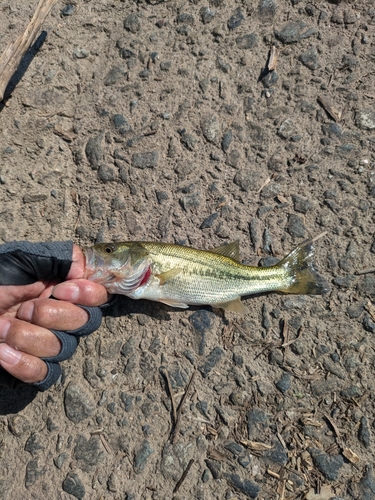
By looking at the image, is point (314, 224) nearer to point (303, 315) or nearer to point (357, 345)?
point (303, 315)

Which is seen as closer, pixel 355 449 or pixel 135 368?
pixel 355 449

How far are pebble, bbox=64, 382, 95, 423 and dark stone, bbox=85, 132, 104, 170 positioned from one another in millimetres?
2465

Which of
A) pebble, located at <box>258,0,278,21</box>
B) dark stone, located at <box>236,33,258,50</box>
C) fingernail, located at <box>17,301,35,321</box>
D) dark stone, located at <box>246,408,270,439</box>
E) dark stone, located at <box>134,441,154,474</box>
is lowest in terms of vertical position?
dark stone, located at <box>134,441,154,474</box>

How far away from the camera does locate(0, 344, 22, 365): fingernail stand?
385cm

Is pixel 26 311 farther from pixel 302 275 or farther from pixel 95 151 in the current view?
pixel 302 275

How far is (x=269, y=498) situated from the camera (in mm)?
4043

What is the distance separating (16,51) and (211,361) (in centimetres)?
405

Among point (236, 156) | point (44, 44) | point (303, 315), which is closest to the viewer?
point (303, 315)

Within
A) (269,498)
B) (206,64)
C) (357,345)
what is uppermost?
(206,64)

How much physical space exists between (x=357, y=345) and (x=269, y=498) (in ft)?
5.45

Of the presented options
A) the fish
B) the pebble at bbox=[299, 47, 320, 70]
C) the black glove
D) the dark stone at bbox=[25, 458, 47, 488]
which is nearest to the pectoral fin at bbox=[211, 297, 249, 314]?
the fish

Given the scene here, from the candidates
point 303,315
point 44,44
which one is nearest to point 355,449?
point 303,315

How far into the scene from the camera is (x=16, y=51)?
4.91m

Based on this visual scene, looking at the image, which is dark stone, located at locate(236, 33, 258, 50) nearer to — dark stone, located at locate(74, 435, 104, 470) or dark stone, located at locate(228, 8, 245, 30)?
dark stone, located at locate(228, 8, 245, 30)
